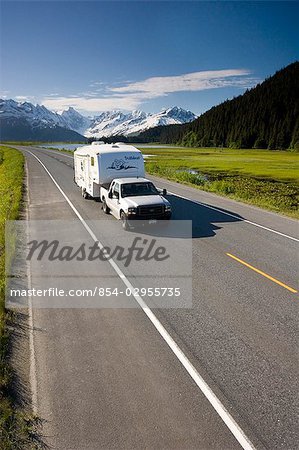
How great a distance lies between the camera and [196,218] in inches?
728

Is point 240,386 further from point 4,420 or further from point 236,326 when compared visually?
point 4,420

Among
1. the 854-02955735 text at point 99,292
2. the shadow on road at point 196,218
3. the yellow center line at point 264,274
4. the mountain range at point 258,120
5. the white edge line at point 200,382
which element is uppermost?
the mountain range at point 258,120

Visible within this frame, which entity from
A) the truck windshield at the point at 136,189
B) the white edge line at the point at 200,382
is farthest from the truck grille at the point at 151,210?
the white edge line at the point at 200,382

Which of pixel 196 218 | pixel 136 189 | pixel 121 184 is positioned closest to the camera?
pixel 121 184

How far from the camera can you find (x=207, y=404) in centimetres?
571

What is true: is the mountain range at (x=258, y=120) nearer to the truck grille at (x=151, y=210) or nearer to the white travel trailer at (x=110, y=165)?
the white travel trailer at (x=110, y=165)

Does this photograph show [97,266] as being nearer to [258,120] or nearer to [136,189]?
[136,189]

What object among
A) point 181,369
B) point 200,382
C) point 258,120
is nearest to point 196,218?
point 181,369

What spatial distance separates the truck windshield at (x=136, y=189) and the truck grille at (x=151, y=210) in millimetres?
1473

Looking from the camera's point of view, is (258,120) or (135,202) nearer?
(135,202)

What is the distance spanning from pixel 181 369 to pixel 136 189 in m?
11.7

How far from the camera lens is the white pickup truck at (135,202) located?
15625 millimetres

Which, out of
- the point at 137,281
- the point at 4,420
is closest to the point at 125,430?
the point at 4,420

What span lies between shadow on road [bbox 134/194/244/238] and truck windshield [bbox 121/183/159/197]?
166 centimetres
